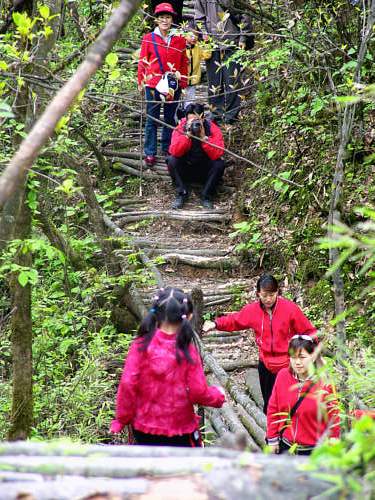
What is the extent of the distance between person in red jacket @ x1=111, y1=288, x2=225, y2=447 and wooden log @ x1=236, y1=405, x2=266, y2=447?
1.70 meters

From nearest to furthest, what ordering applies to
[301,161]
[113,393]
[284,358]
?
[284,358], [113,393], [301,161]

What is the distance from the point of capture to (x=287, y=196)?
29.1ft

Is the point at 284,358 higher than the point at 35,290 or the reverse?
higher

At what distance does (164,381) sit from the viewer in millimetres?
3984

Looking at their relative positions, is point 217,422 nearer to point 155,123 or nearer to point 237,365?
point 237,365

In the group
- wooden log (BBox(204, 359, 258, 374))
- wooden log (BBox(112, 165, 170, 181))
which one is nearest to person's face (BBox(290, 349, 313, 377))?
wooden log (BBox(204, 359, 258, 374))

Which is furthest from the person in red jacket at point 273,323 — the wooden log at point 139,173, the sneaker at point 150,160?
the sneaker at point 150,160

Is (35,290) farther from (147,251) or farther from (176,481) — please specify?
(176,481)

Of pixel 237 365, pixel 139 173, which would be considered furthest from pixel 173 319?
pixel 139 173

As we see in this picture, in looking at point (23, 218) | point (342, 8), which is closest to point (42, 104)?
point (23, 218)

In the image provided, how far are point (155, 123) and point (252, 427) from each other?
6011mm

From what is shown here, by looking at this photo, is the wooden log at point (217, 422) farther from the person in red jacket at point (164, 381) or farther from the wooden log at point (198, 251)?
the wooden log at point (198, 251)

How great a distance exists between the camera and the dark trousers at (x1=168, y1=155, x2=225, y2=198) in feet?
33.3

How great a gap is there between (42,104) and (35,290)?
9.56 ft
